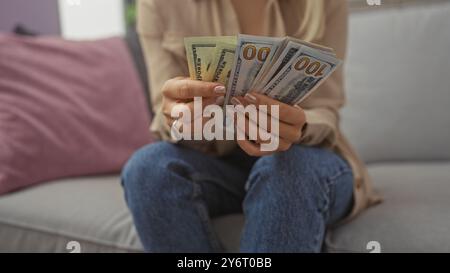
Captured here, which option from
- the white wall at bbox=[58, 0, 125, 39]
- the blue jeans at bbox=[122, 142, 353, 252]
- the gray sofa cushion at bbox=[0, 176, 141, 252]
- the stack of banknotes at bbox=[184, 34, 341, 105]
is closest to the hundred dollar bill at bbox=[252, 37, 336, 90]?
the stack of banknotes at bbox=[184, 34, 341, 105]

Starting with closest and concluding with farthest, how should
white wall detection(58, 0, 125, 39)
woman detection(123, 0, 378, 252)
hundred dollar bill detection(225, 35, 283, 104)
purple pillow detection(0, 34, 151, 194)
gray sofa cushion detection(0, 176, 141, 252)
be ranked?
hundred dollar bill detection(225, 35, 283, 104), woman detection(123, 0, 378, 252), gray sofa cushion detection(0, 176, 141, 252), purple pillow detection(0, 34, 151, 194), white wall detection(58, 0, 125, 39)

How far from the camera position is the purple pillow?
1.06 m

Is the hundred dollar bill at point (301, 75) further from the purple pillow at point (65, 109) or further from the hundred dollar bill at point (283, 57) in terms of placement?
the purple pillow at point (65, 109)

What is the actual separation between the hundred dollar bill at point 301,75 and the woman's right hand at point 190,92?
0.20ft

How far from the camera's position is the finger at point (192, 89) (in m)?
0.60

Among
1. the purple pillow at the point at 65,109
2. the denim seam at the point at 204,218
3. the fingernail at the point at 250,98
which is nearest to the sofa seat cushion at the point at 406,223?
the denim seam at the point at 204,218

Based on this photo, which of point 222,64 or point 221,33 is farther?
point 221,33

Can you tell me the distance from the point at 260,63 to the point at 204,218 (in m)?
0.30

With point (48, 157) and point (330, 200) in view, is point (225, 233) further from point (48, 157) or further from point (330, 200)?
point (48, 157)

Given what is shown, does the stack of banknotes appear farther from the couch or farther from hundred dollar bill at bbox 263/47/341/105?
the couch

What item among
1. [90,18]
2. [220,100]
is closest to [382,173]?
[220,100]

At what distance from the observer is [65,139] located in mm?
1116

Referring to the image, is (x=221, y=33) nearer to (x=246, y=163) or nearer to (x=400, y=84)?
(x=246, y=163)

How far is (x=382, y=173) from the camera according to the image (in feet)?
Result: 3.47
